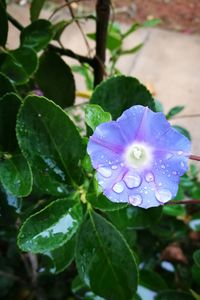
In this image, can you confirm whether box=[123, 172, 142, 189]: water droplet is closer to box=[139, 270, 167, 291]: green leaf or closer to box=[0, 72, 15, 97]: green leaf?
box=[0, 72, 15, 97]: green leaf

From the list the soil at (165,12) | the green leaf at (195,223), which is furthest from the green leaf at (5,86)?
the soil at (165,12)

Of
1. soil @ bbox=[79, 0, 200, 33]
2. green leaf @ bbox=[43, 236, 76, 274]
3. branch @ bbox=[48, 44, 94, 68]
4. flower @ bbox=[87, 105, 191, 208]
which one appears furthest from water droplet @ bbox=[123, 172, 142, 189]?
soil @ bbox=[79, 0, 200, 33]

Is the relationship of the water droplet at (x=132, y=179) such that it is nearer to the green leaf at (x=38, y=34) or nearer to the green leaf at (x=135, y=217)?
the green leaf at (x=135, y=217)

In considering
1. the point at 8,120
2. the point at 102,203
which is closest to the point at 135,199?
the point at 102,203

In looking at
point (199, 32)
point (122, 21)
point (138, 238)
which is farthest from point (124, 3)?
point (138, 238)

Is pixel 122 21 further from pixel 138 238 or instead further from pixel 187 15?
pixel 138 238

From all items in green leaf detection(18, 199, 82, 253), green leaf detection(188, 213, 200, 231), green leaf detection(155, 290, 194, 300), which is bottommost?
green leaf detection(188, 213, 200, 231)
